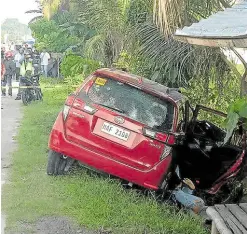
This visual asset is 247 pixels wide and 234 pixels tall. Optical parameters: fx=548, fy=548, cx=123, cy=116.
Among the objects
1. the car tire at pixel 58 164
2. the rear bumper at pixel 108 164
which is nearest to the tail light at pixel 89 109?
the rear bumper at pixel 108 164

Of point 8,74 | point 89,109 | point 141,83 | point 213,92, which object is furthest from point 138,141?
point 8,74

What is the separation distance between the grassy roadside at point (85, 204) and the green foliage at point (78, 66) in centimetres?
653

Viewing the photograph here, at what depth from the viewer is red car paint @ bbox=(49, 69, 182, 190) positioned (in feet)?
22.7

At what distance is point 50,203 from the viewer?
260 inches

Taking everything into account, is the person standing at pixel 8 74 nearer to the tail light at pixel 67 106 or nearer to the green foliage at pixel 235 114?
the tail light at pixel 67 106

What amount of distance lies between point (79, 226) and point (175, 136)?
74.1 inches

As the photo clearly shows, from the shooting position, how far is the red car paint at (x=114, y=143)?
22.7 feet

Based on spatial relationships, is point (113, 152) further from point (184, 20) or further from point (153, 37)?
point (153, 37)

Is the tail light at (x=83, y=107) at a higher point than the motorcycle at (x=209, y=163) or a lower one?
higher

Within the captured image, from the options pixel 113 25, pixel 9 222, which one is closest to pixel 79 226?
pixel 9 222

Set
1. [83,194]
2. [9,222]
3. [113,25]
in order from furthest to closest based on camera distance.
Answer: [113,25], [83,194], [9,222]

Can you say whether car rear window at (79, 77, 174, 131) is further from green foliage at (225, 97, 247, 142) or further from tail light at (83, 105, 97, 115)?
green foliage at (225, 97, 247, 142)

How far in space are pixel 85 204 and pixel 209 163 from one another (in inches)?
75.9

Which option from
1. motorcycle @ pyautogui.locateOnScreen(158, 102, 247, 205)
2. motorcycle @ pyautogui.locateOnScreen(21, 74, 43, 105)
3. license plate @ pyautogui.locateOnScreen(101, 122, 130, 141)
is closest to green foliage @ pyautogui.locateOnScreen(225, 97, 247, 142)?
motorcycle @ pyautogui.locateOnScreen(158, 102, 247, 205)
